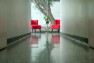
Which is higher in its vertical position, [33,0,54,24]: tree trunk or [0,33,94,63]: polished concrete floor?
[33,0,54,24]: tree trunk

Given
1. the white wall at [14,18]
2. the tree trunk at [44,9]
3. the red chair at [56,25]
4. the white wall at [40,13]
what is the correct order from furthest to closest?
the tree trunk at [44,9], the white wall at [40,13], the red chair at [56,25], the white wall at [14,18]

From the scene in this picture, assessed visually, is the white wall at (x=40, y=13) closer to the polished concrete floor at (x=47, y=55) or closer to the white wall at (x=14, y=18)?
the white wall at (x=14, y=18)

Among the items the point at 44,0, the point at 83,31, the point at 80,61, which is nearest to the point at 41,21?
the point at 44,0

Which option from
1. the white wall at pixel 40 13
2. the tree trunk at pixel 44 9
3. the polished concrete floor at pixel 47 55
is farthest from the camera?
the tree trunk at pixel 44 9

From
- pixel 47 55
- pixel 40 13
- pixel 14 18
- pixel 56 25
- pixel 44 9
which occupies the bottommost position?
pixel 47 55

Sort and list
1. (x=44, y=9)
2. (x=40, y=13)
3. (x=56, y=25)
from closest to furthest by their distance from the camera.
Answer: (x=56, y=25)
(x=40, y=13)
(x=44, y=9)

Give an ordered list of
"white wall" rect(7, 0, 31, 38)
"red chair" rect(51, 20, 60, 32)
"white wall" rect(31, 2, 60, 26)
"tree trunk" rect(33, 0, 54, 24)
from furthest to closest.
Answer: "tree trunk" rect(33, 0, 54, 24) < "white wall" rect(31, 2, 60, 26) < "red chair" rect(51, 20, 60, 32) < "white wall" rect(7, 0, 31, 38)

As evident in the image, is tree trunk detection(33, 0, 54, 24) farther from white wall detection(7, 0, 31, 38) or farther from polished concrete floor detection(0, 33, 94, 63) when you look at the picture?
polished concrete floor detection(0, 33, 94, 63)

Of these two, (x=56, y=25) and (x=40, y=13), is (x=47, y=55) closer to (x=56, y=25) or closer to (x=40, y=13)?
(x=56, y=25)

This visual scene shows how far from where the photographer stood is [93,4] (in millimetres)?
5980

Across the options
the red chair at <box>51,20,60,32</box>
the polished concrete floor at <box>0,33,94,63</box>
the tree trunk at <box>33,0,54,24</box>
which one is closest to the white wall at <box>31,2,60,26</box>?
the tree trunk at <box>33,0,54,24</box>

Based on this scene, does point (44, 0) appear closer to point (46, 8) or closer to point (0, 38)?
point (46, 8)

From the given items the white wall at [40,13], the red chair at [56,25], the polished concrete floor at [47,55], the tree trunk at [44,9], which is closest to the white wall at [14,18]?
the polished concrete floor at [47,55]

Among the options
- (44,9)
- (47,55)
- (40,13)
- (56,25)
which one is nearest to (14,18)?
(47,55)
